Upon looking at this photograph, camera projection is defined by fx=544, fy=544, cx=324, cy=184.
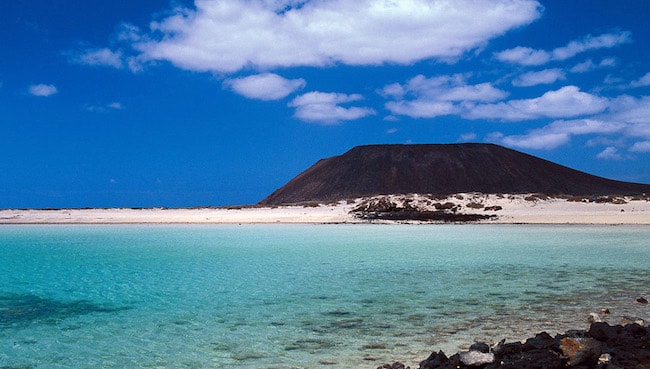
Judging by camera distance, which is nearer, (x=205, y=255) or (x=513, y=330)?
(x=513, y=330)

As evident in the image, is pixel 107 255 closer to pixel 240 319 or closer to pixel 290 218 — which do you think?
pixel 240 319

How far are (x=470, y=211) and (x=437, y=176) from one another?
159ft

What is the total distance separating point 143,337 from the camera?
7.70 m

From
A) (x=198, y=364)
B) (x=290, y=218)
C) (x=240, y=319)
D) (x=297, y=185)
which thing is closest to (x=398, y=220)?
(x=290, y=218)

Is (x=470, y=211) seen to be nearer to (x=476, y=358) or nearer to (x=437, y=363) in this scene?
(x=437, y=363)

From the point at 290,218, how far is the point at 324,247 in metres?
22.1

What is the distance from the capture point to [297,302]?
10.1 m

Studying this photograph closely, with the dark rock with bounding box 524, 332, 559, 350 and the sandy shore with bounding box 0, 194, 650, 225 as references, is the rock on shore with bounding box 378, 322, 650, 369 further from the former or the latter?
the sandy shore with bounding box 0, 194, 650, 225

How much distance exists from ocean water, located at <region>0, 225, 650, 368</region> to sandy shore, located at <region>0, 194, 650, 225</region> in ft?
53.5

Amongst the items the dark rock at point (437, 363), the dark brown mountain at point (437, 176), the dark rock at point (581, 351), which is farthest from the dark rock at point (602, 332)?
the dark brown mountain at point (437, 176)

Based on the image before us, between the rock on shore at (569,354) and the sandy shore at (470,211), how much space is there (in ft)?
100

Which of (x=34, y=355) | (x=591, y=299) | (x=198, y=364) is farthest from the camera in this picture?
(x=591, y=299)

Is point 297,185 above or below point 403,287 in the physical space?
above

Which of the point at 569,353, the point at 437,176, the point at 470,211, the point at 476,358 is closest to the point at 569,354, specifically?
the point at 569,353
